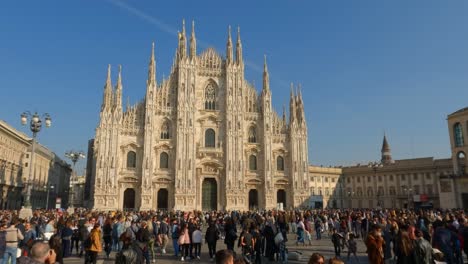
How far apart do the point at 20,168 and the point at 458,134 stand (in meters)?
61.0

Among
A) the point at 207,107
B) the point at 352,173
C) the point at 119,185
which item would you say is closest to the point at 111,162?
the point at 119,185

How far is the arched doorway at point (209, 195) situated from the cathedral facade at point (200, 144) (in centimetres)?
13

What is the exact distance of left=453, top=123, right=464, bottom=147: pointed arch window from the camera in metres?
45.0

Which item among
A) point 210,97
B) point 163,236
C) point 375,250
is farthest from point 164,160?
point 375,250

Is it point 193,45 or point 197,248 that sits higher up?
point 193,45

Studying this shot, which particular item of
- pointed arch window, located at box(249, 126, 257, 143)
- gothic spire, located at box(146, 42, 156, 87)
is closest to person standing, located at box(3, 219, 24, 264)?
gothic spire, located at box(146, 42, 156, 87)

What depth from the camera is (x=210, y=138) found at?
4731 centimetres

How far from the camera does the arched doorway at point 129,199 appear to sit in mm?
43531

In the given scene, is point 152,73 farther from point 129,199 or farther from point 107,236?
point 107,236

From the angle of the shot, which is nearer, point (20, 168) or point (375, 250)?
point (375, 250)

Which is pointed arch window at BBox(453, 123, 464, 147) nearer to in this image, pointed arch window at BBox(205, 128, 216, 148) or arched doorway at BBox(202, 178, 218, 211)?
pointed arch window at BBox(205, 128, 216, 148)

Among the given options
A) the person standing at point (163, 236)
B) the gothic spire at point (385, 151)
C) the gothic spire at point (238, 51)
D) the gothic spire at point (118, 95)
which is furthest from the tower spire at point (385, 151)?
the person standing at point (163, 236)

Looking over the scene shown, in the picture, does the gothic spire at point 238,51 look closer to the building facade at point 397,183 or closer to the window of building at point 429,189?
the building facade at point 397,183

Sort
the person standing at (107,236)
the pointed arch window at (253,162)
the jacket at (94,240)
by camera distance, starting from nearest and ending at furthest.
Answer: the jacket at (94,240), the person standing at (107,236), the pointed arch window at (253,162)
